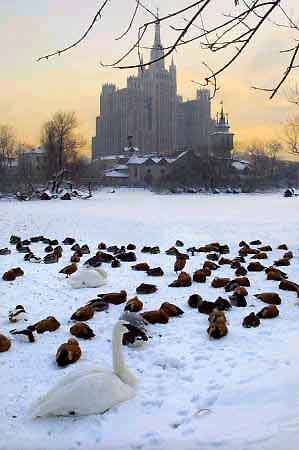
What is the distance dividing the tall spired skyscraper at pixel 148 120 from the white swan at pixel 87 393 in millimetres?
131546

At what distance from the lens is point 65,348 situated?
20.8 feet

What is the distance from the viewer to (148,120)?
15975 cm

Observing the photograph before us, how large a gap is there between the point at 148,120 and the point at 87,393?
15886cm

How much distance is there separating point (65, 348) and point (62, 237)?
14158mm

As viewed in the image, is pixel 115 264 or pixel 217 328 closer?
pixel 217 328

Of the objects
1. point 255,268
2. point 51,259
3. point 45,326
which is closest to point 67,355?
point 45,326

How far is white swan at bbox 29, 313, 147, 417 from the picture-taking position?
4.92 m

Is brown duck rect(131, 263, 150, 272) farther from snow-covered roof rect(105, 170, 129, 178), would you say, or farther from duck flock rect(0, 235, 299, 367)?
snow-covered roof rect(105, 170, 129, 178)

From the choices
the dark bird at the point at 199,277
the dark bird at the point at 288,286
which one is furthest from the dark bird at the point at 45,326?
the dark bird at the point at 288,286

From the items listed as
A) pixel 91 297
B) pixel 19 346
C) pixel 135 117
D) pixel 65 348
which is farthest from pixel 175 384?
pixel 135 117

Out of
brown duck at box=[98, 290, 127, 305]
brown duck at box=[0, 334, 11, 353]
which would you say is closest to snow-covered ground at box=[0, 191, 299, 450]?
brown duck at box=[0, 334, 11, 353]

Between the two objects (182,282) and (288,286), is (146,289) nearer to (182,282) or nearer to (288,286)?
(182,282)

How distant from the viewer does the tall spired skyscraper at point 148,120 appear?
149 m

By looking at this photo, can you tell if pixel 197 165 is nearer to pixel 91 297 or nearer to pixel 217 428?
pixel 91 297
